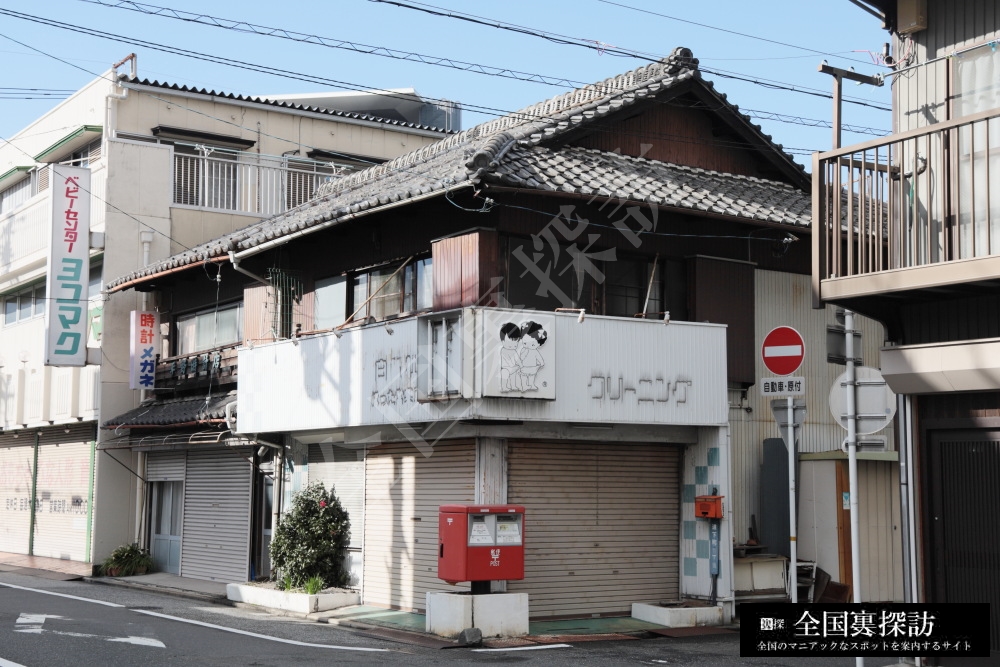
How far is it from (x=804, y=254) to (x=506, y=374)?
23.1 ft

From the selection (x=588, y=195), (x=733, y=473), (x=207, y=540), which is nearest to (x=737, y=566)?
(x=733, y=473)

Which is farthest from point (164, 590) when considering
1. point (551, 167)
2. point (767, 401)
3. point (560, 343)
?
point (767, 401)

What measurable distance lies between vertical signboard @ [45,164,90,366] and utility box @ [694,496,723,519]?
14.3 m

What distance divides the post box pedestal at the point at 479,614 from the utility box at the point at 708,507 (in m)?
3.59

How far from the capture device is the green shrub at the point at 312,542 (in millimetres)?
18594

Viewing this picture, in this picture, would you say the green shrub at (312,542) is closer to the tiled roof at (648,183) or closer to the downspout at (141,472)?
the tiled roof at (648,183)

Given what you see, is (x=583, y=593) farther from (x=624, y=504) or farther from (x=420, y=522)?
(x=420, y=522)

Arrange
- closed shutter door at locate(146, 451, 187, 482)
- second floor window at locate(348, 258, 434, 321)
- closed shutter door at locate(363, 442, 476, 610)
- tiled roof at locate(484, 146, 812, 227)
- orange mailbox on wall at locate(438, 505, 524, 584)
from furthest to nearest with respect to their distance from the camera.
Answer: closed shutter door at locate(146, 451, 187, 482) → second floor window at locate(348, 258, 434, 321) → closed shutter door at locate(363, 442, 476, 610) → tiled roof at locate(484, 146, 812, 227) → orange mailbox on wall at locate(438, 505, 524, 584)

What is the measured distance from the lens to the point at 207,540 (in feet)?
77.4

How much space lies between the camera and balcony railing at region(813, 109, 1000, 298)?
1130cm

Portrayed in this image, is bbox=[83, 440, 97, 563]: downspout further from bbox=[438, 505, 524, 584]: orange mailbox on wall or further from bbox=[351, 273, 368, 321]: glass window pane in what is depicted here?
bbox=[438, 505, 524, 584]: orange mailbox on wall

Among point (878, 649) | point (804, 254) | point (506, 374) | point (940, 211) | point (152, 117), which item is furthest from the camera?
point (152, 117)

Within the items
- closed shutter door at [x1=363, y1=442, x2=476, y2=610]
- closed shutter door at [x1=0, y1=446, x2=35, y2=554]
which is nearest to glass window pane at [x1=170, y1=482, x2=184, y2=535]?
closed shutter door at [x1=0, y1=446, x2=35, y2=554]

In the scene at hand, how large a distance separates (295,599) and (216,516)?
6162mm
